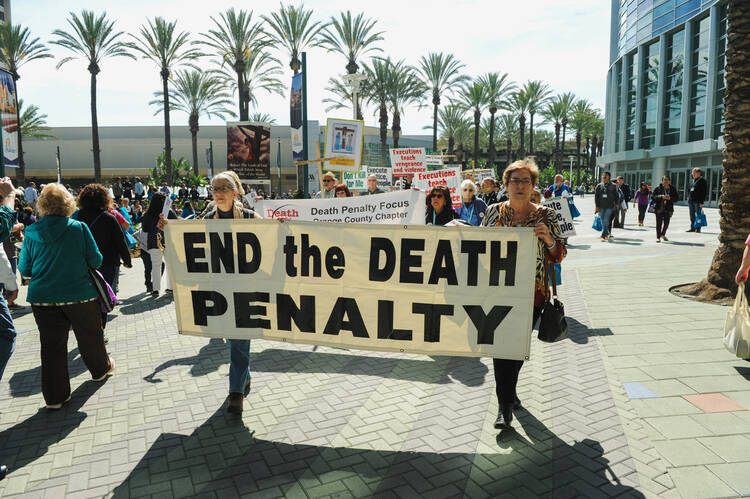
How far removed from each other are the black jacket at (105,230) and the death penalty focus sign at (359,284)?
1532 mm

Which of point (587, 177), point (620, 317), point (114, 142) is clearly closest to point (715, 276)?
point (620, 317)

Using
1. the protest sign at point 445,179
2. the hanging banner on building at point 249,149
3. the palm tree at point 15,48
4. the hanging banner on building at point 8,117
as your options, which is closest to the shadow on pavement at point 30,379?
the protest sign at point 445,179

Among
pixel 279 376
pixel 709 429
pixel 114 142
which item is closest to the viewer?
pixel 709 429

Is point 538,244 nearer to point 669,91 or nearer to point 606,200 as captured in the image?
point 606,200

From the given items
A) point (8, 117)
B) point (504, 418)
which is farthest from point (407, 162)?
point (504, 418)

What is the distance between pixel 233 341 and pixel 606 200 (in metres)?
13.7

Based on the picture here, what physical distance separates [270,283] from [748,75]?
7.45 metres

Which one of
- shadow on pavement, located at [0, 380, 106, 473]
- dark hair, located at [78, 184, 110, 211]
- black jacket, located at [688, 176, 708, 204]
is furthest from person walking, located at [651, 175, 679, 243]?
shadow on pavement, located at [0, 380, 106, 473]

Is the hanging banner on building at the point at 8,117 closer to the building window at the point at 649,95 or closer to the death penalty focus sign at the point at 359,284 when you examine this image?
the death penalty focus sign at the point at 359,284

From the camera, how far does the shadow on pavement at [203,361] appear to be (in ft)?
18.0

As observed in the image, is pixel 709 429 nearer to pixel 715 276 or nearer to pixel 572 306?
pixel 572 306

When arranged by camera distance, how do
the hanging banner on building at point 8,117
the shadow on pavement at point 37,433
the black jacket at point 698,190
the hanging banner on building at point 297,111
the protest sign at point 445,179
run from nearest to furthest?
the shadow on pavement at point 37,433 → the hanging banner on building at point 8,117 → the protest sign at point 445,179 → the hanging banner on building at point 297,111 → the black jacket at point 698,190

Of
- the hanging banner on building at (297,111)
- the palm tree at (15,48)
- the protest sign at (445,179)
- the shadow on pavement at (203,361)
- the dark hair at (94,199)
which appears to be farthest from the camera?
the palm tree at (15,48)

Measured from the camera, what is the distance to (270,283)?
14.2 ft
